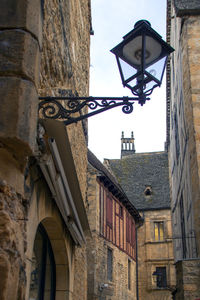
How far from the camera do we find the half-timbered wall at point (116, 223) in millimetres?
16109

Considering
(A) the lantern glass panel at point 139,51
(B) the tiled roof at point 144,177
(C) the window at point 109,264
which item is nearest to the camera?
(A) the lantern glass panel at point 139,51

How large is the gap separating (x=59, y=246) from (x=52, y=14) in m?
2.89

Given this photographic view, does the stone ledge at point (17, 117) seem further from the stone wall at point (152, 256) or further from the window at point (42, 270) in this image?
the stone wall at point (152, 256)

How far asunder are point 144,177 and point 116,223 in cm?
1034

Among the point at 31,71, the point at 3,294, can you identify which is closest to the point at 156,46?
the point at 31,71

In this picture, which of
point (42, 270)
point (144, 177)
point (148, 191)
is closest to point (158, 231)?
point (148, 191)

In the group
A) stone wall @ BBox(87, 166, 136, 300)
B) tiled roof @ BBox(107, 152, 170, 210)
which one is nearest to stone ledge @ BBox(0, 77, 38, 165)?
stone wall @ BBox(87, 166, 136, 300)

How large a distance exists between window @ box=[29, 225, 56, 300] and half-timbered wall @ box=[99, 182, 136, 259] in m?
10.6

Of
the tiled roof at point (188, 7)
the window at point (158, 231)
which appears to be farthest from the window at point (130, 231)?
the tiled roof at point (188, 7)

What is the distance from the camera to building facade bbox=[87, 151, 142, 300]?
14.4 metres

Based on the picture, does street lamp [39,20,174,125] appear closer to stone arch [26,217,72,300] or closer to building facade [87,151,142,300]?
stone arch [26,217,72,300]

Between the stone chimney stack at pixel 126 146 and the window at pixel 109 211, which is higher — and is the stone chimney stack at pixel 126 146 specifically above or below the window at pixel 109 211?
above

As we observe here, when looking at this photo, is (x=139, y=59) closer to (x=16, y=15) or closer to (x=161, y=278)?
(x=16, y=15)

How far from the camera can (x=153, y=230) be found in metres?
24.1
